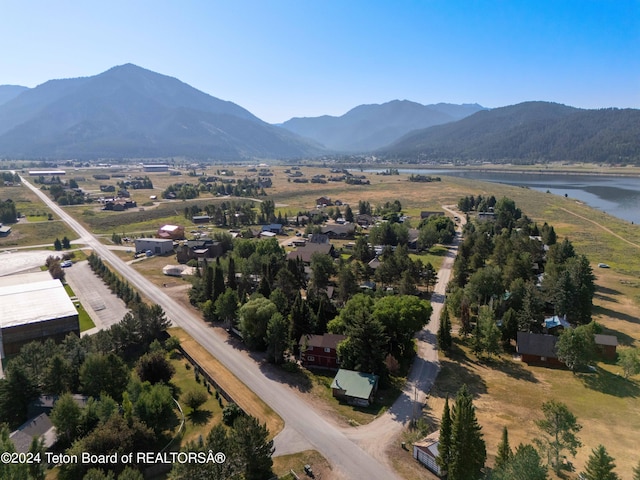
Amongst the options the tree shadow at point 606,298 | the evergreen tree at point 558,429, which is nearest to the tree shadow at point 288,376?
the evergreen tree at point 558,429

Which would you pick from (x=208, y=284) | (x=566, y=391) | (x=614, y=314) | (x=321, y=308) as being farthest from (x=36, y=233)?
(x=614, y=314)

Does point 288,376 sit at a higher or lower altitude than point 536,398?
lower

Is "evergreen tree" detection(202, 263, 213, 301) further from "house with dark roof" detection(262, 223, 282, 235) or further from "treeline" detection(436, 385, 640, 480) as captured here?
"house with dark roof" detection(262, 223, 282, 235)

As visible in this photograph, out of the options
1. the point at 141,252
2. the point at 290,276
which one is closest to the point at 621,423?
the point at 290,276

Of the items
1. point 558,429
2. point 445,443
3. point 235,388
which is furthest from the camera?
point 235,388

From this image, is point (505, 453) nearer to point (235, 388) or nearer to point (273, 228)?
Result: point (235, 388)

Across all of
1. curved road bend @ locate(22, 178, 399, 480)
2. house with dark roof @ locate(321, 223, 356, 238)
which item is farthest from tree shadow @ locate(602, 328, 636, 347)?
house with dark roof @ locate(321, 223, 356, 238)
